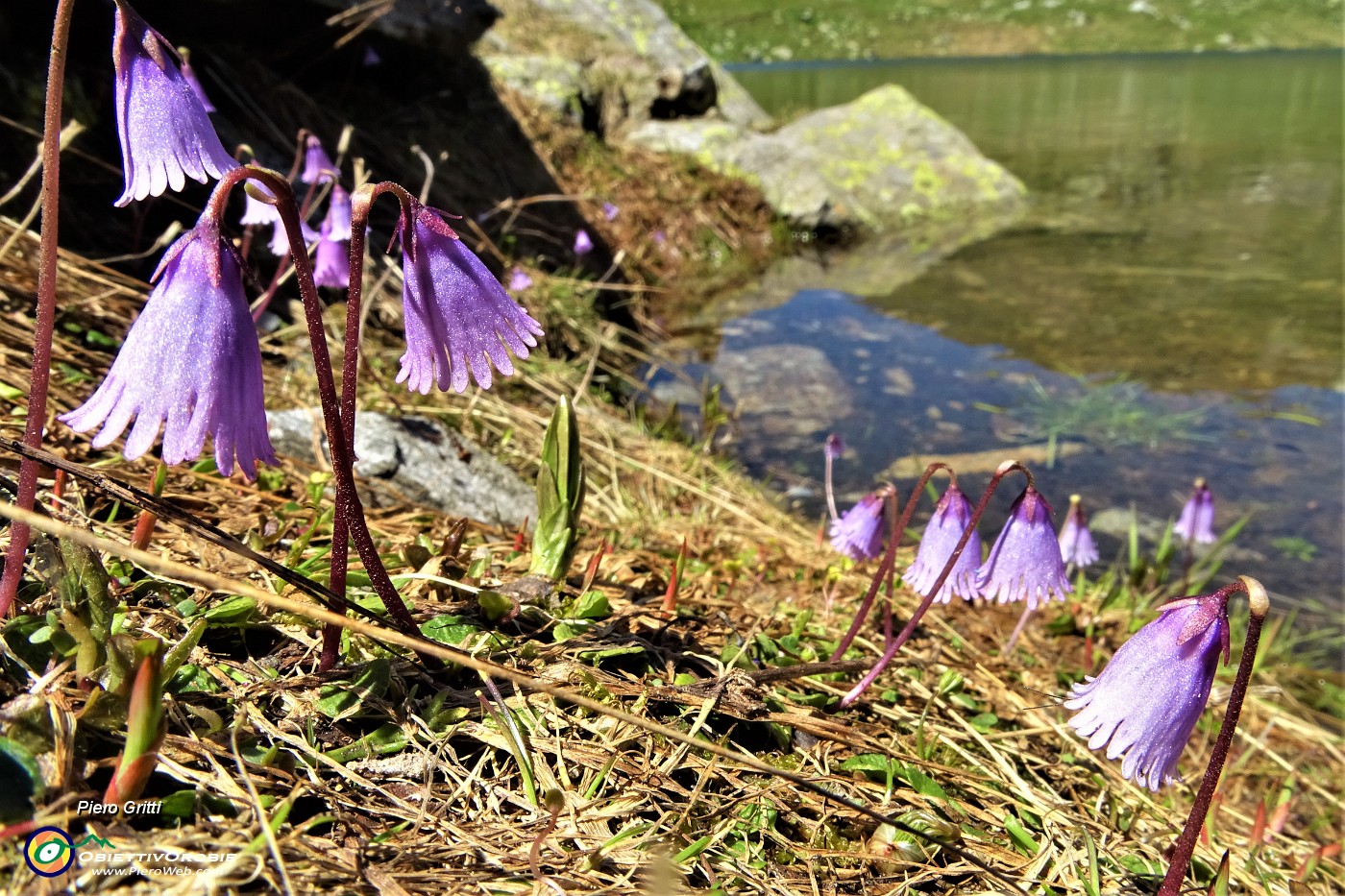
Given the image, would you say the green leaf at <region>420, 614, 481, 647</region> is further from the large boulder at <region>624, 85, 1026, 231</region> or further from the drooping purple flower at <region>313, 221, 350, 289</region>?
the large boulder at <region>624, 85, 1026, 231</region>

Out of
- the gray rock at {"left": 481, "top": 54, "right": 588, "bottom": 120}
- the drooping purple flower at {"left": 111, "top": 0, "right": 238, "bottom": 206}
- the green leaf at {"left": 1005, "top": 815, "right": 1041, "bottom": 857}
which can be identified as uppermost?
the gray rock at {"left": 481, "top": 54, "right": 588, "bottom": 120}

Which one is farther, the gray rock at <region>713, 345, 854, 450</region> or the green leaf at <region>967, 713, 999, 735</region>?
the gray rock at <region>713, 345, 854, 450</region>

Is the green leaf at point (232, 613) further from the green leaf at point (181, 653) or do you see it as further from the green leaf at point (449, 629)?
the green leaf at point (449, 629)

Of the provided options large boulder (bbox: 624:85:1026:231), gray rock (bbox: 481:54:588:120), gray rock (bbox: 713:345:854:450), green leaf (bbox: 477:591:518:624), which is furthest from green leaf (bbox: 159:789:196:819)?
large boulder (bbox: 624:85:1026:231)

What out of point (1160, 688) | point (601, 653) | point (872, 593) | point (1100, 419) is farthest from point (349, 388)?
point (1100, 419)

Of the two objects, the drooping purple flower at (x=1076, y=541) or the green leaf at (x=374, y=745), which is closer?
the green leaf at (x=374, y=745)

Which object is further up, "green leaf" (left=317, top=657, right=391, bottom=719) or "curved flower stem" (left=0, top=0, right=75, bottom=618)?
"curved flower stem" (left=0, top=0, right=75, bottom=618)

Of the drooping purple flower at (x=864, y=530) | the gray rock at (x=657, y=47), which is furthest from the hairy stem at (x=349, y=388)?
the gray rock at (x=657, y=47)

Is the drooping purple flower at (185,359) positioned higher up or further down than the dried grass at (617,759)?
higher up
